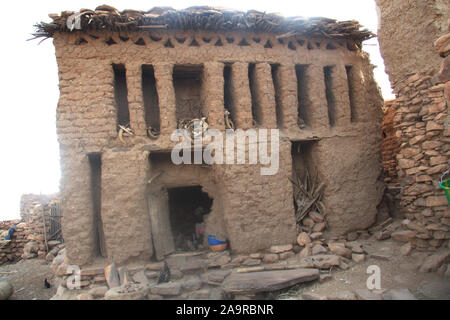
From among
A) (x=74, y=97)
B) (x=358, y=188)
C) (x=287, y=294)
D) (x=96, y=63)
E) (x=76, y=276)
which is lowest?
(x=287, y=294)

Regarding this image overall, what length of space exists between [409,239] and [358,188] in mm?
1530

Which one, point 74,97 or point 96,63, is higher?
point 96,63

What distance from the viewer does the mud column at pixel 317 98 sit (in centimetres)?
670

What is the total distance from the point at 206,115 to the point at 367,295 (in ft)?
15.3

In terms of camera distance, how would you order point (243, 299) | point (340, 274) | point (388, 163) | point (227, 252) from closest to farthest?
point (243, 299) < point (340, 274) < point (227, 252) < point (388, 163)

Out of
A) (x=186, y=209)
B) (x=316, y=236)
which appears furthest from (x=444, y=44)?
(x=186, y=209)

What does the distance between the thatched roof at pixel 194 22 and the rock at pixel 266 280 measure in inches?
203

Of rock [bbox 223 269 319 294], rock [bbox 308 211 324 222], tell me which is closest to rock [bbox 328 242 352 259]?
rock [bbox 308 211 324 222]

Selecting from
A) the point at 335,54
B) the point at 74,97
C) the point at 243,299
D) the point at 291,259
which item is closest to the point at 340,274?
the point at 291,259

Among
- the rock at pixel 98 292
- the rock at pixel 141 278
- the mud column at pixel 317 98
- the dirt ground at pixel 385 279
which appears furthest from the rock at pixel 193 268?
the mud column at pixel 317 98

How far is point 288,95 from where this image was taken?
21.6 ft

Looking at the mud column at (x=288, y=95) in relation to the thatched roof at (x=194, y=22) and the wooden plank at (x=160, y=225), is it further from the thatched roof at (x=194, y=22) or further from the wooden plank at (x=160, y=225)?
the wooden plank at (x=160, y=225)

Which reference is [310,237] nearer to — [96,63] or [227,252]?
[227,252]

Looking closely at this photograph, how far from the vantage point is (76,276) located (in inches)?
214
